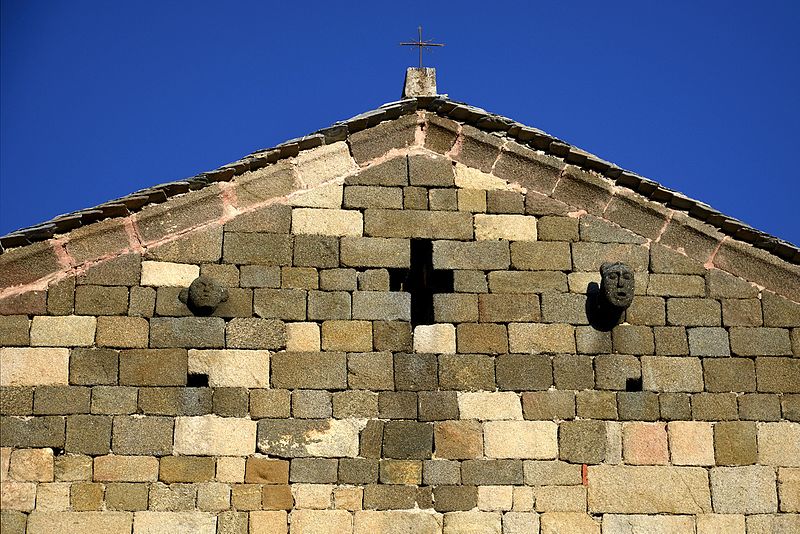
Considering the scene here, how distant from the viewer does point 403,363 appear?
10.9 m

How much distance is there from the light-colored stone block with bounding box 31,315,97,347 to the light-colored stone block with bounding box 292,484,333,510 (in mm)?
2105

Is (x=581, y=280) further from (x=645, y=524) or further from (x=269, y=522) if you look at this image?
(x=269, y=522)

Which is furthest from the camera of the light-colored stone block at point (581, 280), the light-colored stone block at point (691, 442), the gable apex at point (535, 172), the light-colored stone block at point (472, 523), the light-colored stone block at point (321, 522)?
the gable apex at point (535, 172)

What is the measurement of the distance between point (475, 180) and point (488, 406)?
2100 millimetres

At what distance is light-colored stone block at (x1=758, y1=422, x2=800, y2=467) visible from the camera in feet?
36.4

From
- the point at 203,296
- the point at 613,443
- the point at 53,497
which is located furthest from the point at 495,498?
the point at 53,497

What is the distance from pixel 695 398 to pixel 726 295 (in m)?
1.04

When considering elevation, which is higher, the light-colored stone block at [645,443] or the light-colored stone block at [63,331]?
the light-colored stone block at [63,331]

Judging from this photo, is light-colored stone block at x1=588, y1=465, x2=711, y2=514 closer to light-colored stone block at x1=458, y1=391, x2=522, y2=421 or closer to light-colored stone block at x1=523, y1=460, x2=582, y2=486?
light-colored stone block at x1=523, y1=460, x2=582, y2=486

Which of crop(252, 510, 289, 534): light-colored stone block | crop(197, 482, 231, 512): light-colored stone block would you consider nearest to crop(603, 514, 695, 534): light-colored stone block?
crop(252, 510, 289, 534): light-colored stone block

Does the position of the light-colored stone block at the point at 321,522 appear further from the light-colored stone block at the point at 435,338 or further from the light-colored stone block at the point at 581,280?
the light-colored stone block at the point at 581,280

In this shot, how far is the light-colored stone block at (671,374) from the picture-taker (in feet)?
36.7

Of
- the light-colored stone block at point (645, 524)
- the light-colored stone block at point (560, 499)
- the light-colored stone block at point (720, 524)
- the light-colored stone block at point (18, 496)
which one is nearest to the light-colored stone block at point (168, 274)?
the light-colored stone block at point (18, 496)

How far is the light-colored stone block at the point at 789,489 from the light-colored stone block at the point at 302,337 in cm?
413
